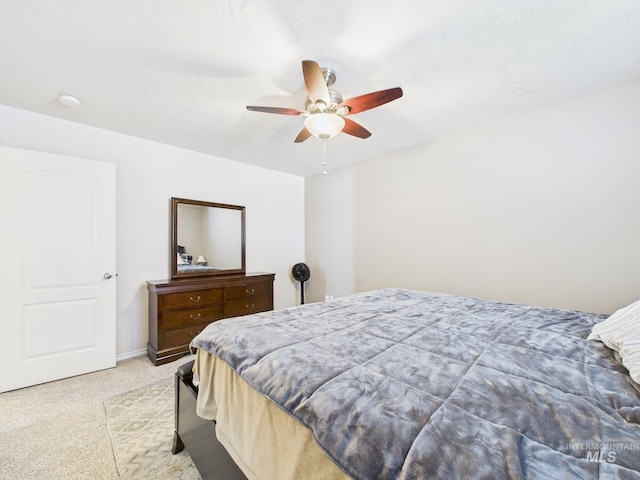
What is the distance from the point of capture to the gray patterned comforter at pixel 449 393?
560 mm

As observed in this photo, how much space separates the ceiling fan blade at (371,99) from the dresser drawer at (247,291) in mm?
2495

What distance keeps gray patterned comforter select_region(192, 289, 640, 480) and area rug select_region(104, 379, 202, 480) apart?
2.61ft

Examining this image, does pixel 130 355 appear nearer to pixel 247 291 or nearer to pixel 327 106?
pixel 247 291

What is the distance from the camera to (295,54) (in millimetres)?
1739

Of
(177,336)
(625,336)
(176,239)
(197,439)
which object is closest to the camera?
(625,336)

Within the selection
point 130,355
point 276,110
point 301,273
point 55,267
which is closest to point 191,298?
point 130,355

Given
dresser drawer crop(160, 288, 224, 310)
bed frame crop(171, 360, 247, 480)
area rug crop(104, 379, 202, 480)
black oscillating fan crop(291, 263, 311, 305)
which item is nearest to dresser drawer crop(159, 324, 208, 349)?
dresser drawer crop(160, 288, 224, 310)

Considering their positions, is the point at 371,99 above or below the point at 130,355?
above

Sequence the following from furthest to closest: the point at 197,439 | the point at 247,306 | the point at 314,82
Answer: the point at 247,306 → the point at 314,82 → the point at 197,439

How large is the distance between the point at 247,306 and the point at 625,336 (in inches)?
130

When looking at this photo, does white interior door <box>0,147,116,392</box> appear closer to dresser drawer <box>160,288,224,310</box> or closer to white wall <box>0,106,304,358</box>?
white wall <box>0,106,304,358</box>

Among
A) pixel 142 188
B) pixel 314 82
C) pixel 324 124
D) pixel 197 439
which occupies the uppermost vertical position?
pixel 314 82

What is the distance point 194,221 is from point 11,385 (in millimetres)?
2102

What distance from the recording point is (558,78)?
2.01m
